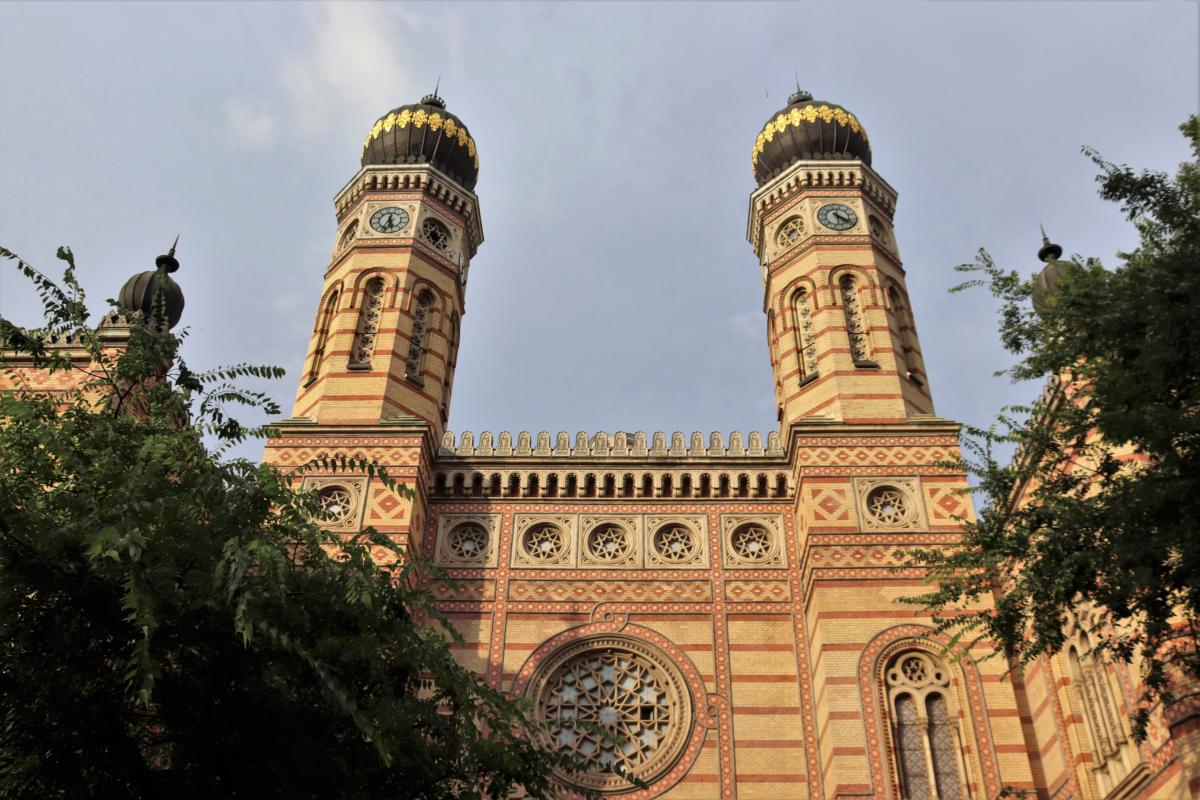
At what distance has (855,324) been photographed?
706 inches

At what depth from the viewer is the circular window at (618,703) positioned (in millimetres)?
14086

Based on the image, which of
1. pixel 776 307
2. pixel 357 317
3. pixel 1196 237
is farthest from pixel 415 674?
pixel 776 307

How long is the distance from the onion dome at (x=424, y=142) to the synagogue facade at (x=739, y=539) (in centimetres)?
84

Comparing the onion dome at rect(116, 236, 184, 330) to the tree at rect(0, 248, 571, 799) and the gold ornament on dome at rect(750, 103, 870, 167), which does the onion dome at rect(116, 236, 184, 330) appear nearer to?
the tree at rect(0, 248, 571, 799)

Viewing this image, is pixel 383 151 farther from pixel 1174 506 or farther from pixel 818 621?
pixel 1174 506

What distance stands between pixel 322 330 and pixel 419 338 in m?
1.74

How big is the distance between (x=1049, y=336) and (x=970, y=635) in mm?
6632

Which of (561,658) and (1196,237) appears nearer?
(1196,237)

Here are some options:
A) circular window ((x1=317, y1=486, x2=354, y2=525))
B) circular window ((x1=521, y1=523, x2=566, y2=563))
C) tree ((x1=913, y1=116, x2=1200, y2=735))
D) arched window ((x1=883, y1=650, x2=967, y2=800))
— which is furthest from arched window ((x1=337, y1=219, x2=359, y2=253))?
tree ((x1=913, y1=116, x2=1200, y2=735))

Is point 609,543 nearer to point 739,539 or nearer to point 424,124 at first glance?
point 739,539

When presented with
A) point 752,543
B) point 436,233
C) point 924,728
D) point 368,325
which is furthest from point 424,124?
point 924,728

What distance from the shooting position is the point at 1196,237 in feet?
24.3

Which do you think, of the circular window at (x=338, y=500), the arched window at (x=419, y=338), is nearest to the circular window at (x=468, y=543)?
the circular window at (x=338, y=500)

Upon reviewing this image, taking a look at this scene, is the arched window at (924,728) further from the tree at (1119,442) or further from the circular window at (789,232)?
the circular window at (789,232)
